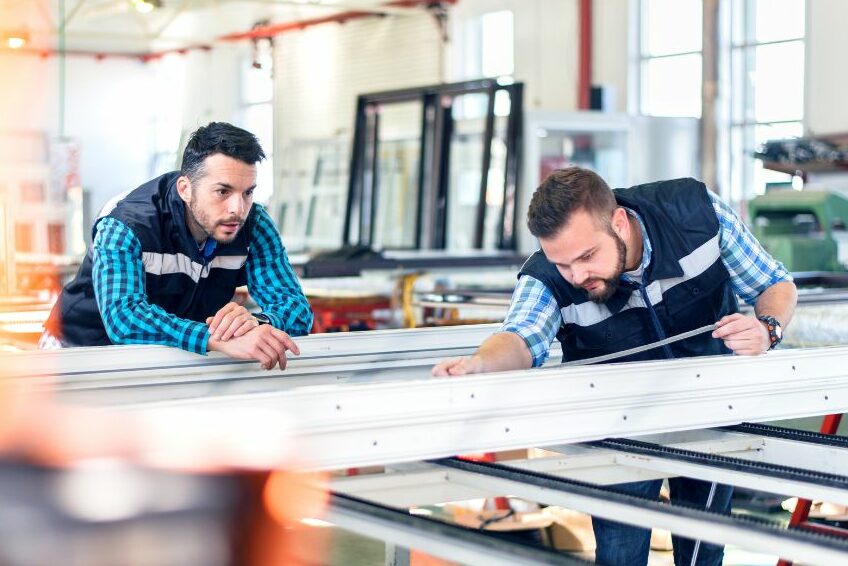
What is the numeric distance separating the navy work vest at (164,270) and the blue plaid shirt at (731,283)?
0.90 m

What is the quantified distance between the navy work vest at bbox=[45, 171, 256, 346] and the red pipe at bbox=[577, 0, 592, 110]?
33.8 feet

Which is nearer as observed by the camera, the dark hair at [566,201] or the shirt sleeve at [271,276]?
the dark hair at [566,201]

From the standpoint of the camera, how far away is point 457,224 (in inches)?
465

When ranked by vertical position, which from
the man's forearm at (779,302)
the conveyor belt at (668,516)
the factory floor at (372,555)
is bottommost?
the factory floor at (372,555)

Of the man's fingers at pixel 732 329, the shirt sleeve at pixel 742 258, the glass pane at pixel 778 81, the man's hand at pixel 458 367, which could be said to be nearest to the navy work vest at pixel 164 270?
the man's hand at pixel 458 367

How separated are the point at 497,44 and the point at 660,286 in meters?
12.5

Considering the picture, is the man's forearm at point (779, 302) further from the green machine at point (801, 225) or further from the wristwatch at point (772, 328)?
the green machine at point (801, 225)

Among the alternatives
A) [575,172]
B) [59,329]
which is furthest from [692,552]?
[59,329]

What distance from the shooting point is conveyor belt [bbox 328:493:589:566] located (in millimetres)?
1722

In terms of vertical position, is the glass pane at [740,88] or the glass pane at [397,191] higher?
the glass pane at [740,88]

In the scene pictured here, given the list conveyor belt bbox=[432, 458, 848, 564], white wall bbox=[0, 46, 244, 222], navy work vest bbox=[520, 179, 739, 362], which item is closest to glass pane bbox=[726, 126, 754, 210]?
Answer: navy work vest bbox=[520, 179, 739, 362]

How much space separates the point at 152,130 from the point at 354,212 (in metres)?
10.5

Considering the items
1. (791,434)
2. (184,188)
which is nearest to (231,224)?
(184,188)

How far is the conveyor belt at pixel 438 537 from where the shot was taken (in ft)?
5.65
